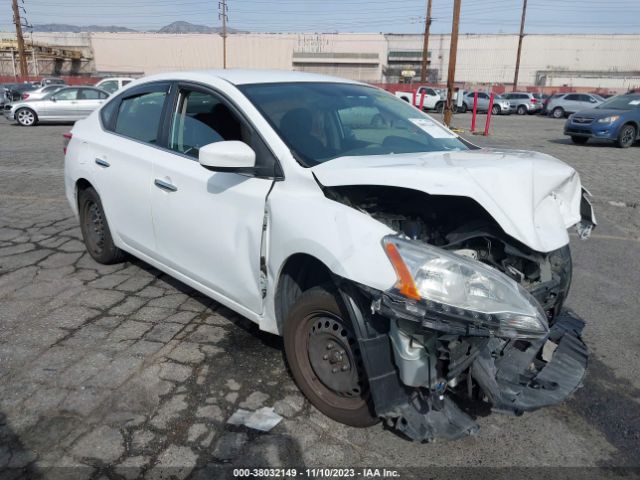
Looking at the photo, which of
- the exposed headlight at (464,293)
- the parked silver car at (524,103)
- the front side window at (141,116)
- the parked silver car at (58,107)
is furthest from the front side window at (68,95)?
the parked silver car at (524,103)

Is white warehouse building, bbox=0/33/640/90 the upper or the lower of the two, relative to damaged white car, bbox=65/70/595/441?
upper

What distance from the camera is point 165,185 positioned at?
339 centimetres

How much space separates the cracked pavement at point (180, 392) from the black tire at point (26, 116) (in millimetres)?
15224

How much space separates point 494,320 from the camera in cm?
206

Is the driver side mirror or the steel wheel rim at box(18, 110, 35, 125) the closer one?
the driver side mirror

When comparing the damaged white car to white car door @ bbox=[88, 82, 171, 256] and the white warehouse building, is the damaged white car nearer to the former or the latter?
white car door @ bbox=[88, 82, 171, 256]

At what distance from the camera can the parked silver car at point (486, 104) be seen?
32.2 meters

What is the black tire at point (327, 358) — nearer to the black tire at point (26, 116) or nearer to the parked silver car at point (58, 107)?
the parked silver car at point (58, 107)

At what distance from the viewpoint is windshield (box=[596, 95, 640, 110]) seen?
1478 cm

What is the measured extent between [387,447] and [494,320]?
877mm

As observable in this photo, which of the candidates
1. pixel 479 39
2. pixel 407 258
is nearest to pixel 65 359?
pixel 407 258

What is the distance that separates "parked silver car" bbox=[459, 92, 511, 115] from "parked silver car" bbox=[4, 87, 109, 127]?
2295 cm

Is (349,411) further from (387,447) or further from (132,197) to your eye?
(132,197)

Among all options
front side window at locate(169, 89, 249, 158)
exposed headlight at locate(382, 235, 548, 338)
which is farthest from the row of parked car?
exposed headlight at locate(382, 235, 548, 338)
